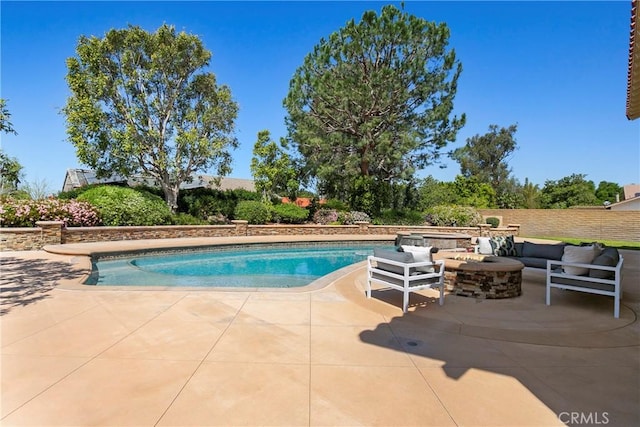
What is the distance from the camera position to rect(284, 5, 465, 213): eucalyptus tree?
19656 millimetres

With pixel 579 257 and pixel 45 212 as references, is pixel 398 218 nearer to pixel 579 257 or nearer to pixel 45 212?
pixel 579 257

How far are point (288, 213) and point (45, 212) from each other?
37.5ft

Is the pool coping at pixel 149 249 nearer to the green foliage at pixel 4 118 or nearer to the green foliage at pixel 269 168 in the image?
the green foliage at pixel 4 118

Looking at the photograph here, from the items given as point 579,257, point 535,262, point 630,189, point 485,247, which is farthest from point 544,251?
point 630,189

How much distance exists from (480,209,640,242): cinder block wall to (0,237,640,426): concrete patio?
60.0ft

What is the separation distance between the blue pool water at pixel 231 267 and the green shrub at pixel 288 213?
16.5ft

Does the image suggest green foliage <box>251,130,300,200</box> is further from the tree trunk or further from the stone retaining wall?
the stone retaining wall

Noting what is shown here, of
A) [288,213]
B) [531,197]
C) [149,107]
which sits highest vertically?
[149,107]

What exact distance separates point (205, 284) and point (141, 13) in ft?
50.9

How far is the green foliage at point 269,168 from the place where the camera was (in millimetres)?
21922

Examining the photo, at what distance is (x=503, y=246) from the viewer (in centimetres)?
862

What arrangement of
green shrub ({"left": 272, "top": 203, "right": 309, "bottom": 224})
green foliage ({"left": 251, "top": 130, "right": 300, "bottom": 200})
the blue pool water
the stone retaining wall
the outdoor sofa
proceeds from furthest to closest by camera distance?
green foliage ({"left": 251, "top": 130, "right": 300, "bottom": 200}), green shrub ({"left": 272, "top": 203, "right": 309, "bottom": 224}), the stone retaining wall, the blue pool water, the outdoor sofa

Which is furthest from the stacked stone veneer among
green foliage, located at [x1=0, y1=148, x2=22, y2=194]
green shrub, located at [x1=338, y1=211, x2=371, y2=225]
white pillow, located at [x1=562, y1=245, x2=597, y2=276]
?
green foliage, located at [x1=0, y1=148, x2=22, y2=194]

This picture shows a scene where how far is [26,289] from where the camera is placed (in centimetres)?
581
